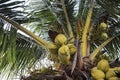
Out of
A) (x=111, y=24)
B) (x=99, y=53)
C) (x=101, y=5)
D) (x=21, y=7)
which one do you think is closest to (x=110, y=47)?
(x=111, y=24)

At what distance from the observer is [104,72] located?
2.75m

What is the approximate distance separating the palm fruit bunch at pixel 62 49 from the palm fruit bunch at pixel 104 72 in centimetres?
27

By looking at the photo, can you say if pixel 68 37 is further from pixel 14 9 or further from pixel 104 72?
pixel 14 9

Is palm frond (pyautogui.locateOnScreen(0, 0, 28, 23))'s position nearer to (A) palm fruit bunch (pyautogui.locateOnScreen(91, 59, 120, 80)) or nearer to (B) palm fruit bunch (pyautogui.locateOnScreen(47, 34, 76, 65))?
(B) palm fruit bunch (pyautogui.locateOnScreen(47, 34, 76, 65))

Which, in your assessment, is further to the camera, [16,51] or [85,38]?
[16,51]

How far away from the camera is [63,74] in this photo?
2.88m

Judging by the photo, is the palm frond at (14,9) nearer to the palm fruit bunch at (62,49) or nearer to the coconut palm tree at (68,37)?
the coconut palm tree at (68,37)

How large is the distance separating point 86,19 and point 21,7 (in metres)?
0.92

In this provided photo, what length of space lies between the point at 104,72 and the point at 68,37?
0.72m

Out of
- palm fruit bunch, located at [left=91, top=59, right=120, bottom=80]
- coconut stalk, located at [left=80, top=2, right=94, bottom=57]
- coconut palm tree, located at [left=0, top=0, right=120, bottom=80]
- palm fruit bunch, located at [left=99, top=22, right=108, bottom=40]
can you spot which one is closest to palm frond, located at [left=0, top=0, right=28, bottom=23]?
coconut palm tree, located at [left=0, top=0, right=120, bottom=80]

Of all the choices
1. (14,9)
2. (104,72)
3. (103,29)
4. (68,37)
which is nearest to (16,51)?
(14,9)

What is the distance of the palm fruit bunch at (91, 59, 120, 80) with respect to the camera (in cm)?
268

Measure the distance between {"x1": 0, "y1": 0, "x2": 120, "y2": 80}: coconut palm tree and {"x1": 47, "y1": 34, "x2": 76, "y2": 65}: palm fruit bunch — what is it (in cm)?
1

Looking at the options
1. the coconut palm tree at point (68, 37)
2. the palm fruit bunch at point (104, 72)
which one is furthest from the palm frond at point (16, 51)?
the palm fruit bunch at point (104, 72)
